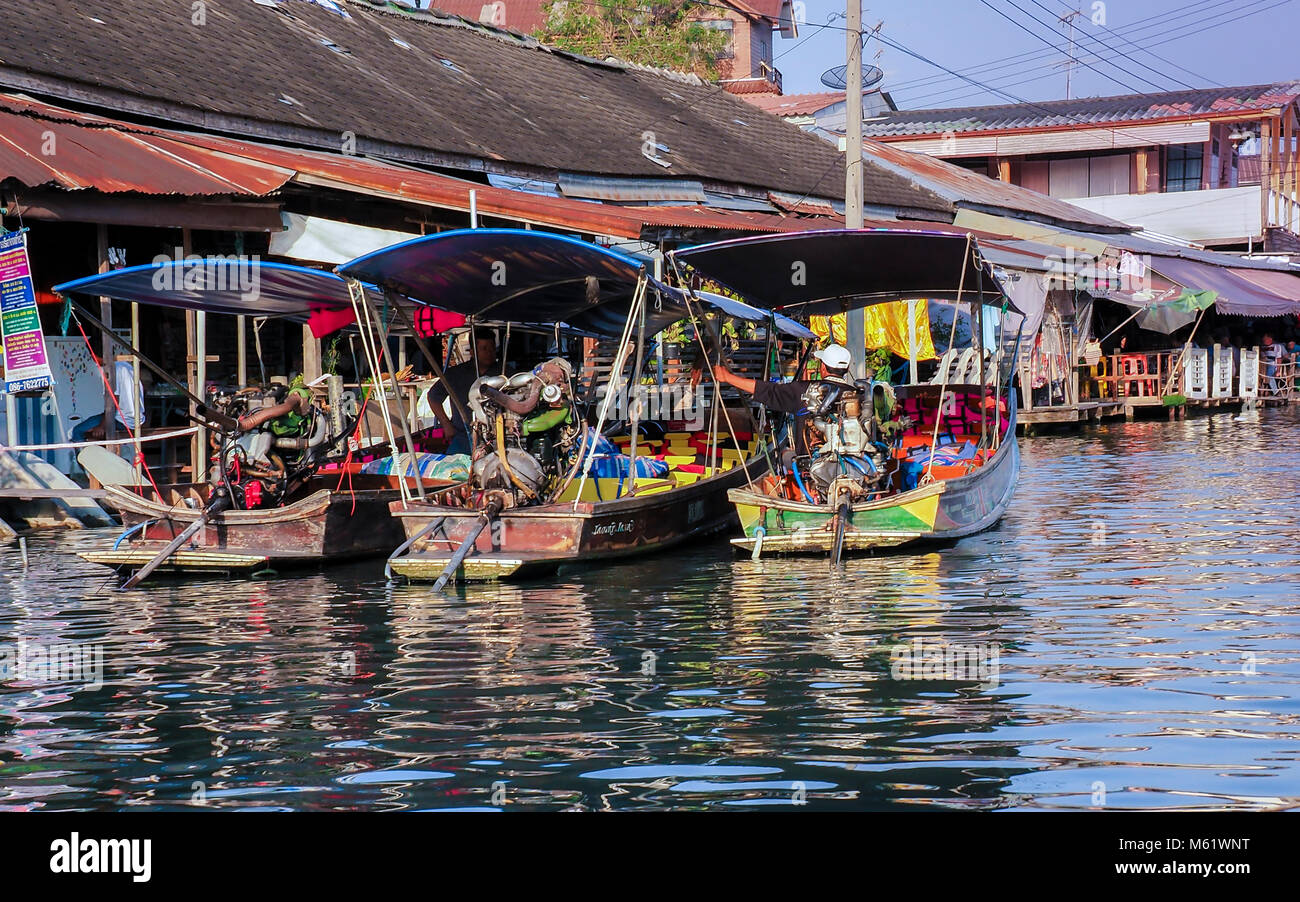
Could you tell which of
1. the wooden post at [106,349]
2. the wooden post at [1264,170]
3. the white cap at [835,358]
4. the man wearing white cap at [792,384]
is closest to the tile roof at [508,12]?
the wooden post at [1264,170]

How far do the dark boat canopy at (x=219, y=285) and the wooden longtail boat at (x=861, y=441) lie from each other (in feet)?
9.81

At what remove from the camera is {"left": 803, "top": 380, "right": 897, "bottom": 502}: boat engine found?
11.3m

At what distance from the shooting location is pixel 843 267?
1248cm

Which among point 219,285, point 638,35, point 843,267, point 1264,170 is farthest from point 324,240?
point 1264,170

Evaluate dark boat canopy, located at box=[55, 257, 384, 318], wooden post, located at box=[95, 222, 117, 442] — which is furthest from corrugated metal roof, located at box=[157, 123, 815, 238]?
dark boat canopy, located at box=[55, 257, 384, 318]

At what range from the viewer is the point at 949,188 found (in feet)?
96.2

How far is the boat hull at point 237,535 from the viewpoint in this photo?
10.8 m

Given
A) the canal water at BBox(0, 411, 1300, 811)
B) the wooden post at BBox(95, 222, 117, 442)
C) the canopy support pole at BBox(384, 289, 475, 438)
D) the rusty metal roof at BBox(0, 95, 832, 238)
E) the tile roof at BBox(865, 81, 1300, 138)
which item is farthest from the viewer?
the tile roof at BBox(865, 81, 1300, 138)

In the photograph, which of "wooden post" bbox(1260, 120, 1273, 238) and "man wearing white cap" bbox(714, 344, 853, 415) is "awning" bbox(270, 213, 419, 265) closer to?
"man wearing white cap" bbox(714, 344, 853, 415)

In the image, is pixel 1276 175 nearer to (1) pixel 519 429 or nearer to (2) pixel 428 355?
(2) pixel 428 355

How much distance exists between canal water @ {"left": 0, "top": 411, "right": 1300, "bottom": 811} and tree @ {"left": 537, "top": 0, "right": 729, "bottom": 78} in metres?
Answer: 26.5

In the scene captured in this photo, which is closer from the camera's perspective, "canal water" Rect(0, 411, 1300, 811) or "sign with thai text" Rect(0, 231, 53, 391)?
"canal water" Rect(0, 411, 1300, 811)

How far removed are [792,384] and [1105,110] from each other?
28133 mm
